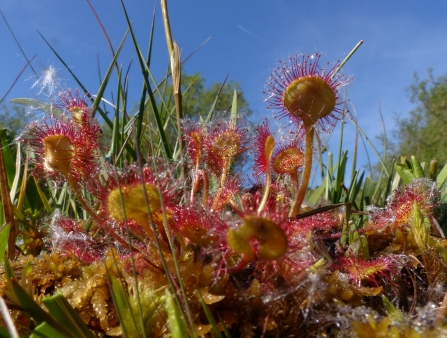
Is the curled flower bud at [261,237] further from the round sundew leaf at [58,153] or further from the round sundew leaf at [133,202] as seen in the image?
the round sundew leaf at [58,153]

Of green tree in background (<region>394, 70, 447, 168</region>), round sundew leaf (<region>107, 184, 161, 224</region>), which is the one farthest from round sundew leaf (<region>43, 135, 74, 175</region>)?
green tree in background (<region>394, 70, 447, 168</region>)

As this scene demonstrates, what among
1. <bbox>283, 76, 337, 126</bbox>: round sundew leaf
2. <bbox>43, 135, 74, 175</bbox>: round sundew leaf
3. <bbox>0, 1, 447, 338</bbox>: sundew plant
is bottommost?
<bbox>0, 1, 447, 338</bbox>: sundew plant

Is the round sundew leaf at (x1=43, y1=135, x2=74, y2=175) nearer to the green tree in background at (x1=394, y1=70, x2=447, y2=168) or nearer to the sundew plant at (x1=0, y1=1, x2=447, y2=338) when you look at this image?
the sundew plant at (x1=0, y1=1, x2=447, y2=338)

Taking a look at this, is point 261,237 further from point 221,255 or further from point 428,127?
point 428,127

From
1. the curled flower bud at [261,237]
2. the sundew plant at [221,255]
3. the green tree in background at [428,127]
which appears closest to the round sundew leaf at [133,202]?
the sundew plant at [221,255]

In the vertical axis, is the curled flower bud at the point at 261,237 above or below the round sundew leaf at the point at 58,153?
below

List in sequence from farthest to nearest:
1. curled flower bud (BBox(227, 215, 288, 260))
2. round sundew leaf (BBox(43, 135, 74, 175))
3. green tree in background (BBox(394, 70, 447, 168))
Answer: green tree in background (BBox(394, 70, 447, 168))
round sundew leaf (BBox(43, 135, 74, 175))
curled flower bud (BBox(227, 215, 288, 260))

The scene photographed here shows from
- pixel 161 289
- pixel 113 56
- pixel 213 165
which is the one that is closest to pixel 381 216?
pixel 213 165

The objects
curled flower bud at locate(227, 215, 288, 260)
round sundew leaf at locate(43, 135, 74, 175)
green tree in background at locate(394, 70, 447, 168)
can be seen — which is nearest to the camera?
curled flower bud at locate(227, 215, 288, 260)

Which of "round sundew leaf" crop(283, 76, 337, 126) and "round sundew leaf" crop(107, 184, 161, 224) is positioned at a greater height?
"round sundew leaf" crop(283, 76, 337, 126)

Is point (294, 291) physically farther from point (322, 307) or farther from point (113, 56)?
point (113, 56)
